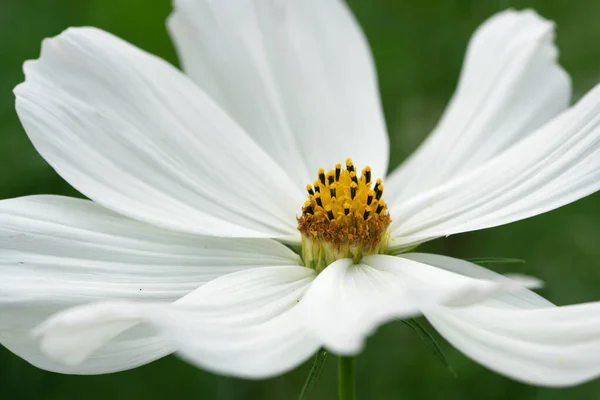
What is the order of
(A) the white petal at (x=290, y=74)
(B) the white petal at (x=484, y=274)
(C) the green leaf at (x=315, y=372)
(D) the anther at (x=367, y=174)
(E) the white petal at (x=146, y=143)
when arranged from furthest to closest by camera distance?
(A) the white petal at (x=290, y=74) < (D) the anther at (x=367, y=174) < (E) the white petal at (x=146, y=143) < (B) the white petal at (x=484, y=274) < (C) the green leaf at (x=315, y=372)

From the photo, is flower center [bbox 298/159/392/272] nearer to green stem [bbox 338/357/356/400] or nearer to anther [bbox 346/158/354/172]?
anther [bbox 346/158/354/172]

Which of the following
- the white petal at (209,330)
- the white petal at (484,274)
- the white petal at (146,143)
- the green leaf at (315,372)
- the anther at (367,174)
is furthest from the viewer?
the anther at (367,174)

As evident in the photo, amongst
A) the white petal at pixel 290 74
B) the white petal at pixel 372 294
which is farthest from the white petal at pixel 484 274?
the white petal at pixel 290 74

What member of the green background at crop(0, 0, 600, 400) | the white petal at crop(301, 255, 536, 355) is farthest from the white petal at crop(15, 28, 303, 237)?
the green background at crop(0, 0, 600, 400)

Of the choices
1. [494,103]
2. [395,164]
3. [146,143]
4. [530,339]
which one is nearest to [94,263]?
[146,143]

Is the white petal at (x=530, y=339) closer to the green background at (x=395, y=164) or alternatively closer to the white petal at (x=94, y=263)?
the white petal at (x=94, y=263)

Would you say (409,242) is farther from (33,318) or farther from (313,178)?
(33,318)

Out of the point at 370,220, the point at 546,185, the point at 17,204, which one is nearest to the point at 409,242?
the point at 370,220
